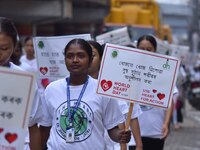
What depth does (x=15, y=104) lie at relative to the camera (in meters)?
3.96

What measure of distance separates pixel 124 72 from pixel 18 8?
15.0 meters

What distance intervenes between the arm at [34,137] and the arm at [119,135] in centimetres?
56

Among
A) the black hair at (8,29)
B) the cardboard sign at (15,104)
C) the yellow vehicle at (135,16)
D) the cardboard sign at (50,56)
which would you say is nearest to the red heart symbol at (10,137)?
the cardboard sign at (15,104)

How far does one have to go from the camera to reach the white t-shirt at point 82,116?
523cm

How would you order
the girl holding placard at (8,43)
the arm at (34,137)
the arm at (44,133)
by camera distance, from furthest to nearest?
the arm at (44,133) → the arm at (34,137) → the girl holding placard at (8,43)

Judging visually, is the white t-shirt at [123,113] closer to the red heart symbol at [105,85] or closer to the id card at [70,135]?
the red heart symbol at [105,85]

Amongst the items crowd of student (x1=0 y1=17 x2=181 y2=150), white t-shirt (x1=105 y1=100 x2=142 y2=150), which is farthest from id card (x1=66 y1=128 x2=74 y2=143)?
white t-shirt (x1=105 y1=100 x2=142 y2=150)

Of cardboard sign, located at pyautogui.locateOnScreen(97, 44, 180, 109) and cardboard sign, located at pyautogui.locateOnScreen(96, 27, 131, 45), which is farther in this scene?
cardboard sign, located at pyautogui.locateOnScreen(96, 27, 131, 45)

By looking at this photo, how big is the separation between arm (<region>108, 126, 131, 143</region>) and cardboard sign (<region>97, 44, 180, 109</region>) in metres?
0.24

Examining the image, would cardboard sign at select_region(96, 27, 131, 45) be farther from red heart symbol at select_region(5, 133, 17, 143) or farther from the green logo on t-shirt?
red heart symbol at select_region(5, 133, 17, 143)

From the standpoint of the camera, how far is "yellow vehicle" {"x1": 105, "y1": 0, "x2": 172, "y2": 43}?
23941mm

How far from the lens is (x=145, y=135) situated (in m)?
8.00

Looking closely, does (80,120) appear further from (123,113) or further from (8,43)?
(123,113)

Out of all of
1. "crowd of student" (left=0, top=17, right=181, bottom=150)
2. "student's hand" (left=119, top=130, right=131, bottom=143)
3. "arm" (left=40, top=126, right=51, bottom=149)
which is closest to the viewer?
"crowd of student" (left=0, top=17, right=181, bottom=150)
